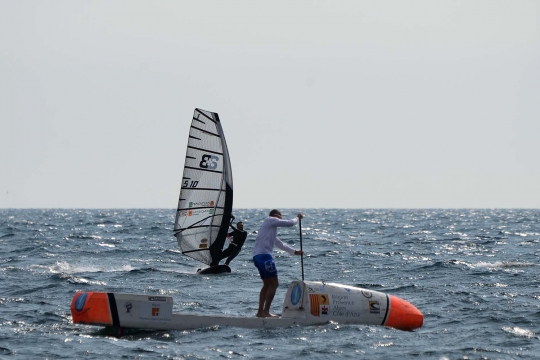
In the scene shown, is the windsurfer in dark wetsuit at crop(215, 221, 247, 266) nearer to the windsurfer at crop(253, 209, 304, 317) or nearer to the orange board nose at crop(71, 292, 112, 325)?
the windsurfer at crop(253, 209, 304, 317)

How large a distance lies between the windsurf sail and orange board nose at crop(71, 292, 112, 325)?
1105 cm

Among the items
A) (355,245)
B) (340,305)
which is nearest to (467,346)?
(340,305)

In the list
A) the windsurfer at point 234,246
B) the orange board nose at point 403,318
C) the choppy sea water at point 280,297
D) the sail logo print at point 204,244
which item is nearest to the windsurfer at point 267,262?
the choppy sea water at point 280,297

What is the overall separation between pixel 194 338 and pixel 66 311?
12.0 ft

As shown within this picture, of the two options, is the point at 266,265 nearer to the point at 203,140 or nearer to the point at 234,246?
the point at 234,246

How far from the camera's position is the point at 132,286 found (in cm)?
2138

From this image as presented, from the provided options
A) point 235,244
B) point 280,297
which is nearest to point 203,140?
point 235,244

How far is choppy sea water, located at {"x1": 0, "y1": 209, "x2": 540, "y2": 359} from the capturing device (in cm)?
1334

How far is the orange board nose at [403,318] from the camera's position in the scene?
15539mm

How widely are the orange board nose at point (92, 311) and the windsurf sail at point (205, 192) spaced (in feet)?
36.3

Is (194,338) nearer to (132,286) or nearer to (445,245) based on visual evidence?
(132,286)

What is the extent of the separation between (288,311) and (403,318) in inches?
79.1

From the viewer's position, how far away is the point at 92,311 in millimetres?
14172

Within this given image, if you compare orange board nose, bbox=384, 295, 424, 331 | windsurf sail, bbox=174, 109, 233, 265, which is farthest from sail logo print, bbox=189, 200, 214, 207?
orange board nose, bbox=384, 295, 424, 331
